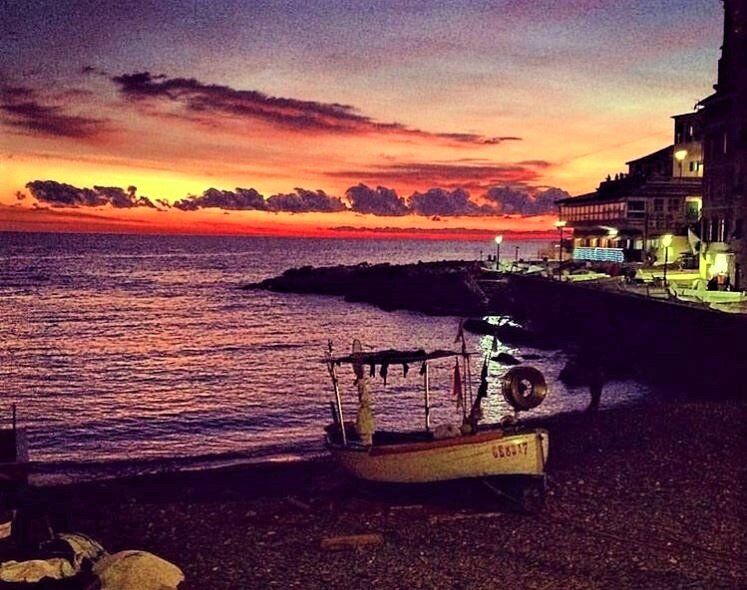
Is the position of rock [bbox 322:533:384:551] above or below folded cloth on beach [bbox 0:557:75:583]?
below

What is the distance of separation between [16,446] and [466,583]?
12.0m

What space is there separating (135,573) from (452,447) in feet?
27.0

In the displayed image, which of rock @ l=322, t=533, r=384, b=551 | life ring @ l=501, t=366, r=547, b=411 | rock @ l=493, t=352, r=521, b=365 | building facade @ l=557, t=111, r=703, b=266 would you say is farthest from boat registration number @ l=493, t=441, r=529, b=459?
building facade @ l=557, t=111, r=703, b=266

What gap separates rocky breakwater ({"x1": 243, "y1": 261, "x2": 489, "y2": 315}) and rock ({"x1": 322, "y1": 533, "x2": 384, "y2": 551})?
213ft

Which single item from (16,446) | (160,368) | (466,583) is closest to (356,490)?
(466,583)

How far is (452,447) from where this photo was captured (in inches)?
708

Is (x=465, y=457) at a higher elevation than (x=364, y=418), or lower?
lower

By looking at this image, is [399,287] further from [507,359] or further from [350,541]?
[350,541]

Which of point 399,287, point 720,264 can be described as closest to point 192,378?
point 720,264

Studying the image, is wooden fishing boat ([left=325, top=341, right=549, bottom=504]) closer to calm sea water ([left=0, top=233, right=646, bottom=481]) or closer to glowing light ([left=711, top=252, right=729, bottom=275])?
calm sea water ([left=0, top=233, right=646, bottom=481])

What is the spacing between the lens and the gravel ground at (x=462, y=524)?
1429 cm

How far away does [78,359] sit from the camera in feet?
176

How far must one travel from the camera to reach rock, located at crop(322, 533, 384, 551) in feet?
51.9

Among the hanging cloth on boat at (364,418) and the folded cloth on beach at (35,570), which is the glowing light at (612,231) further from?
the folded cloth on beach at (35,570)
